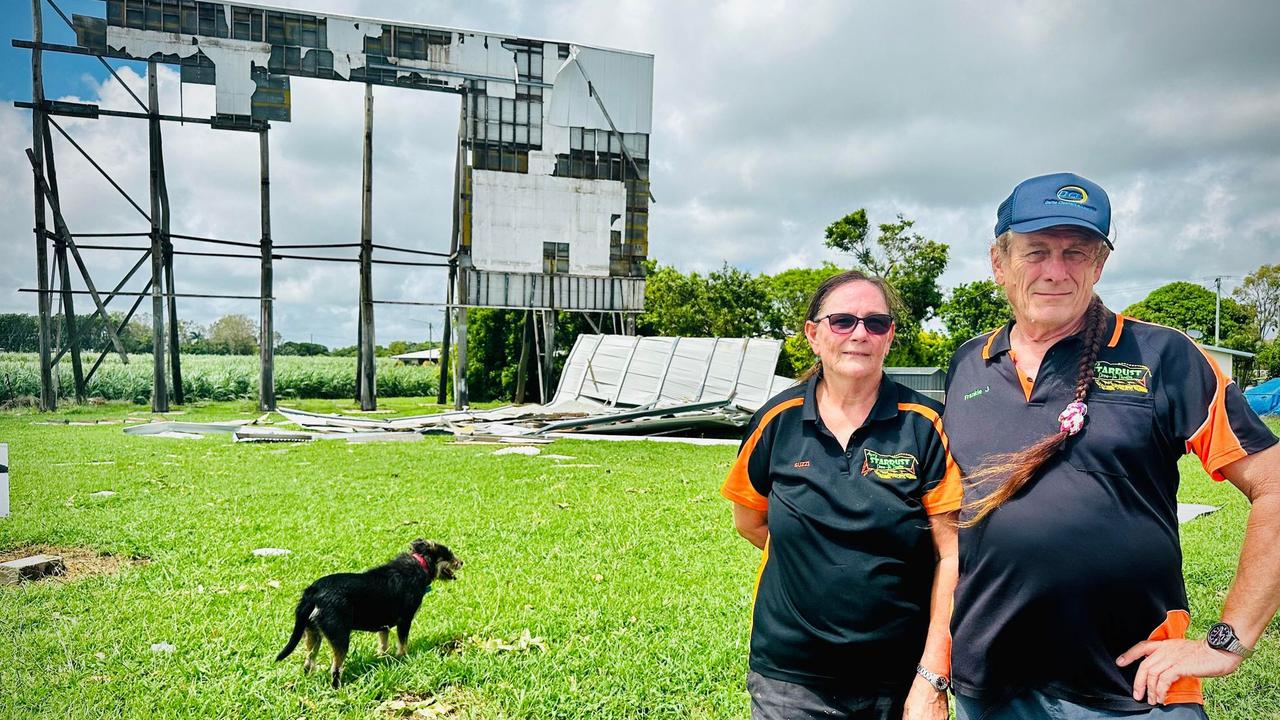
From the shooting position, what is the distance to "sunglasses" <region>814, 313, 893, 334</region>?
2348 millimetres

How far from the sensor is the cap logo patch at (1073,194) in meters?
2.11

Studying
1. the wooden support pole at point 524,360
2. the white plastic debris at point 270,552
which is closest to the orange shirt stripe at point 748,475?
the white plastic debris at point 270,552

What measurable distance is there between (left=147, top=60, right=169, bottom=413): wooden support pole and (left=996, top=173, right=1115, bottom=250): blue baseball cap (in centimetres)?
2282

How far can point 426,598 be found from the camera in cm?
506

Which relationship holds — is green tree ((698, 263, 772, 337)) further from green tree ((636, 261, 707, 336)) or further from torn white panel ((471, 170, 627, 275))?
torn white panel ((471, 170, 627, 275))

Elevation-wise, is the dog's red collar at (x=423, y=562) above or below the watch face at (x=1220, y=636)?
below

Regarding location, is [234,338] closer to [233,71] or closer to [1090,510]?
[233,71]

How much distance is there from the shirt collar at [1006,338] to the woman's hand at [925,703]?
94 centimetres

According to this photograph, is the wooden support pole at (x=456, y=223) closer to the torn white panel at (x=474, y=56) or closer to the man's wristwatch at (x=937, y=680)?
the torn white panel at (x=474, y=56)

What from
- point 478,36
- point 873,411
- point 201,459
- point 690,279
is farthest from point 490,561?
point 690,279

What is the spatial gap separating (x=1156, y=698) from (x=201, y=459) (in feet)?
40.6

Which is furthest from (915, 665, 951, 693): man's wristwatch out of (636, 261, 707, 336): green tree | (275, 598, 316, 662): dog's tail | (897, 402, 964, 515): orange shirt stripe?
(636, 261, 707, 336): green tree

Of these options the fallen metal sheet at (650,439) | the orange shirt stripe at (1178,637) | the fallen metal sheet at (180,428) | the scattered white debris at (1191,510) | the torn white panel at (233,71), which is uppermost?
the torn white panel at (233,71)

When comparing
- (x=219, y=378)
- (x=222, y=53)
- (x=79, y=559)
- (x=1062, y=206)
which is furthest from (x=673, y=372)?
(x=219, y=378)
